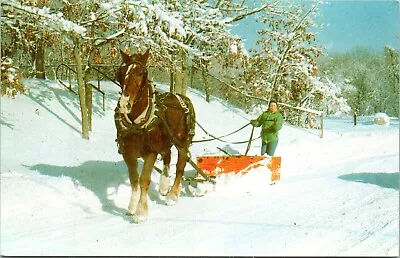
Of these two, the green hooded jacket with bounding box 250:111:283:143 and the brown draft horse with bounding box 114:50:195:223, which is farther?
the green hooded jacket with bounding box 250:111:283:143

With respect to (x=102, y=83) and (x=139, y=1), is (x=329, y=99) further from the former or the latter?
(x=139, y=1)

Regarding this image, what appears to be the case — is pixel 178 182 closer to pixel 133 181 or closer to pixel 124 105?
pixel 133 181

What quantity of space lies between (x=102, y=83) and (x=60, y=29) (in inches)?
117

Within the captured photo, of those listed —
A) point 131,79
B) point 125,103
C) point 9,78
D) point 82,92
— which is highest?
point 131,79

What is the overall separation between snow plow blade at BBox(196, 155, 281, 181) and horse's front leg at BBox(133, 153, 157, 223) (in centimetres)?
207

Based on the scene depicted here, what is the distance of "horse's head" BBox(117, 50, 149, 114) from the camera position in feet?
20.4

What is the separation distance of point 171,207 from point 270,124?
11.5 ft

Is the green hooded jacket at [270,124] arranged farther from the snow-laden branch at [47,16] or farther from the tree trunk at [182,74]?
the snow-laden branch at [47,16]

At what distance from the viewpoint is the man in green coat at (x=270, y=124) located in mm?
10079

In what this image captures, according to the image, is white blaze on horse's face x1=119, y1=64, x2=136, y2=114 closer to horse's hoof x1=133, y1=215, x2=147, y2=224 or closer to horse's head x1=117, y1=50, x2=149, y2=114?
horse's head x1=117, y1=50, x2=149, y2=114

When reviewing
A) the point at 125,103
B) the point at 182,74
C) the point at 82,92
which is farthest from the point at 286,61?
the point at 125,103

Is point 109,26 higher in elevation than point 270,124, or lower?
higher

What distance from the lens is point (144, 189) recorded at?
22.1 ft

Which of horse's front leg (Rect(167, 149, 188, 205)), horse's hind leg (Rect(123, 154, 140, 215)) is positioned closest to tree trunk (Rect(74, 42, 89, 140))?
horse's front leg (Rect(167, 149, 188, 205))
